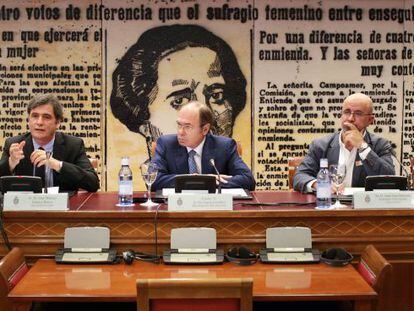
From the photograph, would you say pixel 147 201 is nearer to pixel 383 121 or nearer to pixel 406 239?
pixel 406 239

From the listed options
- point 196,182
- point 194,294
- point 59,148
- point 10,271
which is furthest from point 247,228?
point 59,148

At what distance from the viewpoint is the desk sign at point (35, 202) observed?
3006 millimetres

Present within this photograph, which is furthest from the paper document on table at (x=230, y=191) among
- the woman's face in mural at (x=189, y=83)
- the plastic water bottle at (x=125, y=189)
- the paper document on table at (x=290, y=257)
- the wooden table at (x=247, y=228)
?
the woman's face in mural at (x=189, y=83)

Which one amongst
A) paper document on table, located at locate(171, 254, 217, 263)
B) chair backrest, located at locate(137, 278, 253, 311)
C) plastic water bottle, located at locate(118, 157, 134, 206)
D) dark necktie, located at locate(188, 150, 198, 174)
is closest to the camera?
chair backrest, located at locate(137, 278, 253, 311)

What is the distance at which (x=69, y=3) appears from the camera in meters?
5.57

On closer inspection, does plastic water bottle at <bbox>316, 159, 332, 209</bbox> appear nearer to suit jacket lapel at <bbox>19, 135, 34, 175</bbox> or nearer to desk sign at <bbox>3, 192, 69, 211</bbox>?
desk sign at <bbox>3, 192, 69, 211</bbox>

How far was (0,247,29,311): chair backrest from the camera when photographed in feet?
8.04

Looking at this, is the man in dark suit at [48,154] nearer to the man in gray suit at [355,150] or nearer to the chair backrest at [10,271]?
the chair backrest at [10,271]

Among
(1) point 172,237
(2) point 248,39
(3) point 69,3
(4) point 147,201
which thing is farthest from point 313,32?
(1) point 172,237

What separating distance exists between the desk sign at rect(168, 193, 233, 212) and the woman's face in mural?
2737 mm

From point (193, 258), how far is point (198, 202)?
0.30 metres

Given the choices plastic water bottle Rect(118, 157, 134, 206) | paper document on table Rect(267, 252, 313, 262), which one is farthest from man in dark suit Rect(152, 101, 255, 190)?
paper document on table Rect(267, 252, 313, 262)

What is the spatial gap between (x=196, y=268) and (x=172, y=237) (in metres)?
0.22

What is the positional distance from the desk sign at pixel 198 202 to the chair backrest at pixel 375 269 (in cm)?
65
